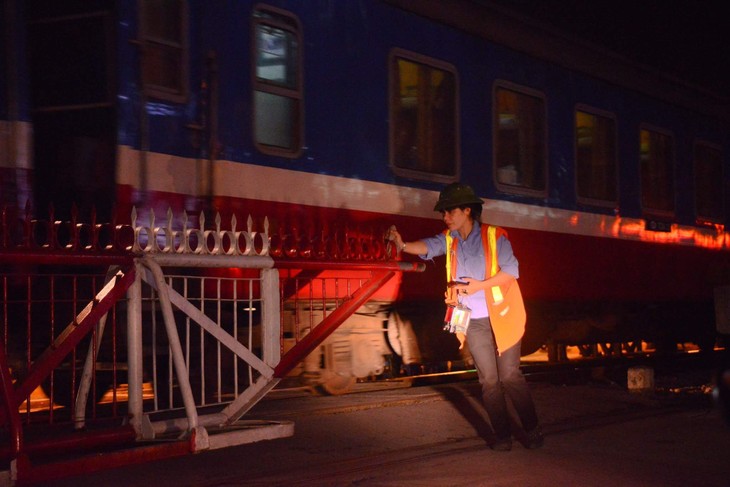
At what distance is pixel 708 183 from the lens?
13938 mm

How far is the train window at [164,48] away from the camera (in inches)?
267

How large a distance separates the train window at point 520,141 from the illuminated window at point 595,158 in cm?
77

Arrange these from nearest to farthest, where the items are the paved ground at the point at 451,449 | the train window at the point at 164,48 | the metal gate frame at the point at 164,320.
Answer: the metal gate frame at the point at 164,320 < the paved ground at the point at 451,449 < the train window at the point at 164,48

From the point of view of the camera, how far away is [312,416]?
745 centimetres

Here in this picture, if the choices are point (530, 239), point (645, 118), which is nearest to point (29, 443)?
point (530, 239)

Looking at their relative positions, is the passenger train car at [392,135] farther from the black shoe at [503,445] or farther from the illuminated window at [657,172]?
the black shoe at [503,445]

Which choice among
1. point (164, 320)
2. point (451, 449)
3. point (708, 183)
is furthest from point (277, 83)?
point (708, 183)

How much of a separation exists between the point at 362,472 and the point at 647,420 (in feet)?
9.51

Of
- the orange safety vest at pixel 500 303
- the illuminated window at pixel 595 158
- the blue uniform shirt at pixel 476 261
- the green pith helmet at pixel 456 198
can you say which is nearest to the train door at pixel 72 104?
the green pith helmet at pixel 456 198

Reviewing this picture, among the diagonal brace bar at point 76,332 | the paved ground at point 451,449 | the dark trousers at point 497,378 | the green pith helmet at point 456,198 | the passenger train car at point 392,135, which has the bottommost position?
the paved ground at point 451,449

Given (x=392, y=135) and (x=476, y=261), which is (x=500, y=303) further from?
(x=392, y=135)

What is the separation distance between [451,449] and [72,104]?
3527 mm

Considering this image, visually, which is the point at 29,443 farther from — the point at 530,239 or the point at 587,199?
the point at 587,199

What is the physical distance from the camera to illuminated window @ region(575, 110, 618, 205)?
11.2 meters
